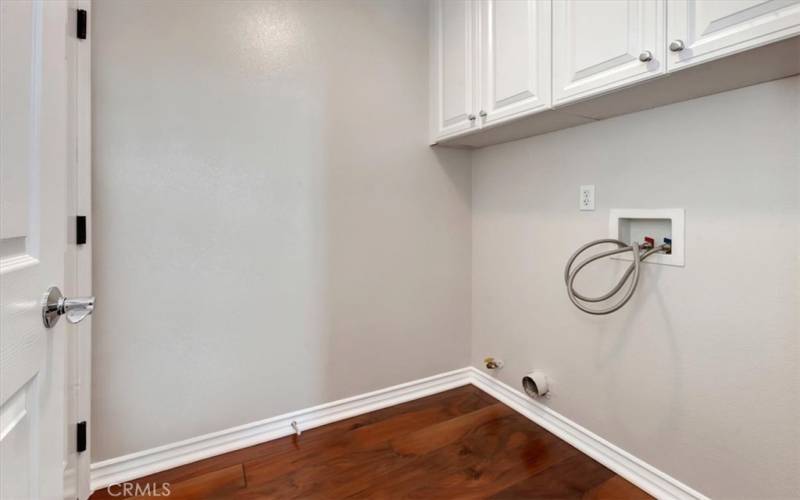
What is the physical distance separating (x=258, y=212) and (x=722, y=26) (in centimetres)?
169

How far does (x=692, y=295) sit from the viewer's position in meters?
1.29

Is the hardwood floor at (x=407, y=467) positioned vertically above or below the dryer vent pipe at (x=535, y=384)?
below

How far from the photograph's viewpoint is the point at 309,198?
1.79 meters

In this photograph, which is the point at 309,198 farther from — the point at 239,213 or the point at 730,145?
the point at 730,145

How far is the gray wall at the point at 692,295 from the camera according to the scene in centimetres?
110
